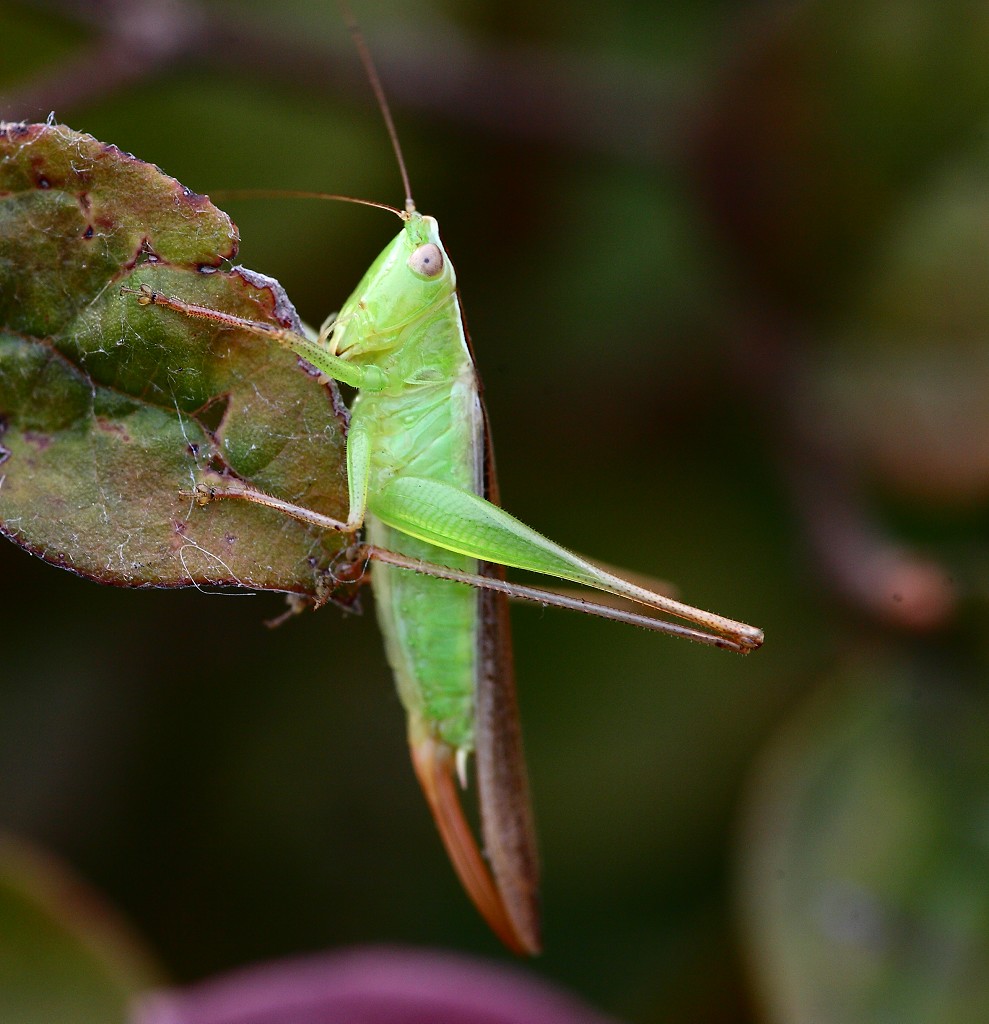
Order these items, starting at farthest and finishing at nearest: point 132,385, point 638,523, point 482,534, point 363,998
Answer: point 638,523, point 482,534, point 363,998, point 132,385

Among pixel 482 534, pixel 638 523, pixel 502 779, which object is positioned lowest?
pixel 638 523

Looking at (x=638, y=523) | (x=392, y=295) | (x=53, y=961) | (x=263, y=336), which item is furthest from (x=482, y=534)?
(x=638, y=523)

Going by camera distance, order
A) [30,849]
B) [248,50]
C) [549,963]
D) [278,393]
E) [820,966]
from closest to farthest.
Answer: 1. [278,393]
2. [30,849]
3. [820,966]
4. [248,50]
5. [549,963]

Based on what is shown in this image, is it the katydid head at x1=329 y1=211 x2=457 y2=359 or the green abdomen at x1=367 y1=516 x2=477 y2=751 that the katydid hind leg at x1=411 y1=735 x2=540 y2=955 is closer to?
the green abdomen at x1=367 y1=516 x2=477 y2=751

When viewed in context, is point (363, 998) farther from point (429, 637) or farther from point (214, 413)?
point (214, 413)

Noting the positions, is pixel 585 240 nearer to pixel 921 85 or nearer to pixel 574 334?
pixel 574 334

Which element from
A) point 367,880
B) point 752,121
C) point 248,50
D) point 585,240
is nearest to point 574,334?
point 585,240

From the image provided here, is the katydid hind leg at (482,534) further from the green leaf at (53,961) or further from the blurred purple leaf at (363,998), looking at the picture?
the green leaf at (53,961)
